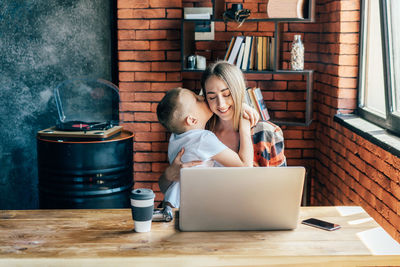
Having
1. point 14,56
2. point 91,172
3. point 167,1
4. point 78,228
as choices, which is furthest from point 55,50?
point 78,228

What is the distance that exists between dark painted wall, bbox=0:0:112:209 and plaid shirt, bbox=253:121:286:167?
1739mm

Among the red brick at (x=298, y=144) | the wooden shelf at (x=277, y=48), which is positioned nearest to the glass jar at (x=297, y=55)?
the wooden shelf at (x=277, y=48)

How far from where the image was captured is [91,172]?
2785 mm

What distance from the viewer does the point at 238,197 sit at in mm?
1549

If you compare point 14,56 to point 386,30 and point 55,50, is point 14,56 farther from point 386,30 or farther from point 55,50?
point 386,30

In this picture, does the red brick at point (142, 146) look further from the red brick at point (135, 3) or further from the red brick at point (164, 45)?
the red brick at point (135, 3)

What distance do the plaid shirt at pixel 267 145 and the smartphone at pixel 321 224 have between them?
0.64m

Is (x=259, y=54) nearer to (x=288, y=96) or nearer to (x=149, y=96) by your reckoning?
(x=288, y=96)

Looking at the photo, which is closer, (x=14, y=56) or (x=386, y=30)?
(x=386, y=30)

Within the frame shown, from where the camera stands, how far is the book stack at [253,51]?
11.1 ft

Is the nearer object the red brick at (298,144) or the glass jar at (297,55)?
the glass jar at (297,55)

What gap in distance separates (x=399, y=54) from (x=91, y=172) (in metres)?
1.89

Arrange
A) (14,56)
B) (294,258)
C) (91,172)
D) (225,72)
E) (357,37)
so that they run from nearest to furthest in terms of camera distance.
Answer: (294,258) < (225,72) < (91,172) < (357,37) < (14,56)

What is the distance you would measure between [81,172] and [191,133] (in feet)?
3.32
